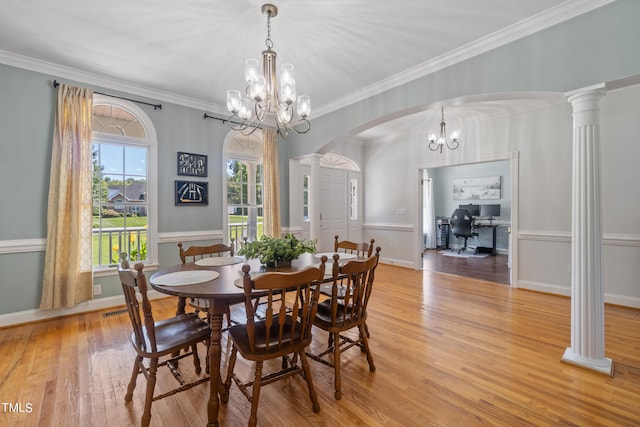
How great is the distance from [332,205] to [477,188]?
14.4 feet

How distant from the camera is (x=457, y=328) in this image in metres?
2.91

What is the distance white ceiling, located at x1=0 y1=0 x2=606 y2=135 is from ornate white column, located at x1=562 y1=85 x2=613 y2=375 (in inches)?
31.4

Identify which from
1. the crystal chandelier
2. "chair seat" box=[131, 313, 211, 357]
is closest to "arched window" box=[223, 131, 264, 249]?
the crystal chandelier

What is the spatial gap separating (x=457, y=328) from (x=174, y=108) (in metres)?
4.58

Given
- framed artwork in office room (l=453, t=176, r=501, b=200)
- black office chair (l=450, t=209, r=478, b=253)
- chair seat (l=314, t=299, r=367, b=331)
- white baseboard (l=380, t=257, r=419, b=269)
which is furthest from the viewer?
framed artwork in office room (l=453, t=176, r=501, b=200)

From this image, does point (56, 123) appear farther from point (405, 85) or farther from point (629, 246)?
point (629, 246)

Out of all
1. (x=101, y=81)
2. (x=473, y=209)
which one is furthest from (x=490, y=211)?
(x=101, y=81)

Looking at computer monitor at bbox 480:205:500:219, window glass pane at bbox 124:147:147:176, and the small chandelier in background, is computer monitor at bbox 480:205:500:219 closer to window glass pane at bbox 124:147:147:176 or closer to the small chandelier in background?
the small chandelier in background

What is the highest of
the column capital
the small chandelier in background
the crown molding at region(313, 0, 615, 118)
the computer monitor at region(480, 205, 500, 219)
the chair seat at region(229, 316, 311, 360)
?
the crown molding at region(313, 0, 615, 118)

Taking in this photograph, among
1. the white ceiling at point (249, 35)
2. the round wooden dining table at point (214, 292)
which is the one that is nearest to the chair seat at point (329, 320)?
the round wooden dining table at point (214, 292)

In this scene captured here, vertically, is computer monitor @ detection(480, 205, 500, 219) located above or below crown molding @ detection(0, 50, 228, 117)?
below

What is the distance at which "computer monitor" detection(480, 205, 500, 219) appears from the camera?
7227mm

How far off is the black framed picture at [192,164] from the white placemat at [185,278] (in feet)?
7.75

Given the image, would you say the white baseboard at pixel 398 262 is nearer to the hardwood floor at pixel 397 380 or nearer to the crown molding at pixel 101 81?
the hardwood floor at pixel 397 380
